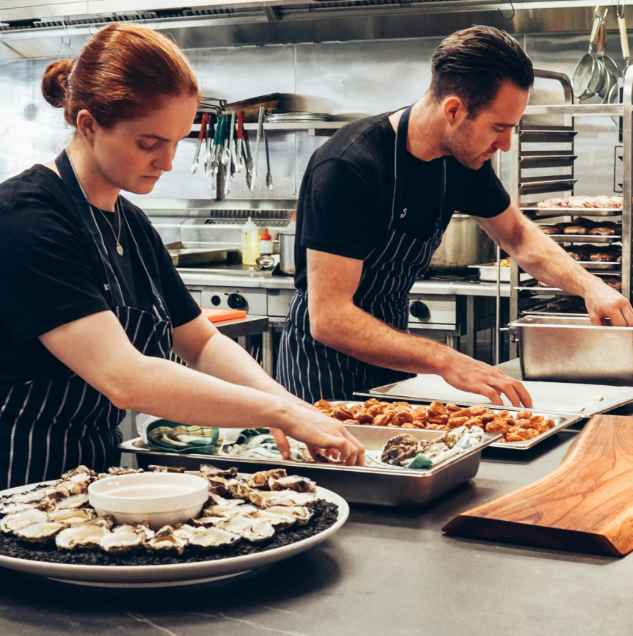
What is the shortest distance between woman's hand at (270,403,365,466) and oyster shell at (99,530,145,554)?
347mm

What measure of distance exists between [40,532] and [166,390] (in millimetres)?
321

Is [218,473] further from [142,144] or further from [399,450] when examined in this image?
[142,144]

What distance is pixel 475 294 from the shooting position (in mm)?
3912

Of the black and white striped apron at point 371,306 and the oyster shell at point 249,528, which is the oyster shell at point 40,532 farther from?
the black and white striped apron at point 371,306

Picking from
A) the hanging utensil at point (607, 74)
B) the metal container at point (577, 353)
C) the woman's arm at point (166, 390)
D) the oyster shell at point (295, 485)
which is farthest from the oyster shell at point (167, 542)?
the hanging utensil at point (607, 74)

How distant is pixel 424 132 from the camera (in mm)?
2127

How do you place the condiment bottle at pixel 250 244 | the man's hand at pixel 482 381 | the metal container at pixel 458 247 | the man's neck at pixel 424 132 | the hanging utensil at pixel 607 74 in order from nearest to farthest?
the man's hand at pixel 482 381 → the man's neck at pixel 424 132 → the metal container at pixel 458 247 → the hanging utensil at pixel 607 74 → the condiment bottle at pixel 250 244

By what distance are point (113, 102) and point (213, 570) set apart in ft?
2.44

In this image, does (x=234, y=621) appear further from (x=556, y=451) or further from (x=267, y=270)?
(x=267, y=270)

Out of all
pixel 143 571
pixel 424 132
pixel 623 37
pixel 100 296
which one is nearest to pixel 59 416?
pixel 100 296

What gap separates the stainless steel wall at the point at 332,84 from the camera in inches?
181

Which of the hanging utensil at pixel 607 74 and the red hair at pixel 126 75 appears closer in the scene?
the red hair at pixel 126 75

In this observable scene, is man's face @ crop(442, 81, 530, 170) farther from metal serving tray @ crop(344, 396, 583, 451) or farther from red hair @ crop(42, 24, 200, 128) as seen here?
red hair @ crop(42, 24, 200, 128)

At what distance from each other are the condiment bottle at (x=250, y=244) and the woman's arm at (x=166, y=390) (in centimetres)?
364
